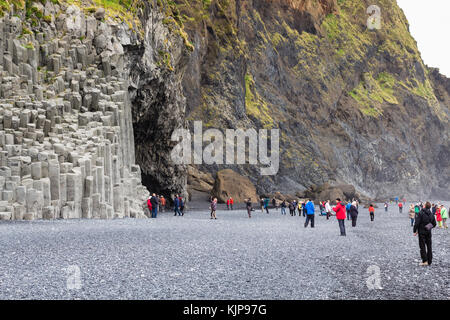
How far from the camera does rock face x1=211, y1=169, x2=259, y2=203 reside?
5874 cm

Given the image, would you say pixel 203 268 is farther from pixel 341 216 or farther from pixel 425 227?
pixel 341 216

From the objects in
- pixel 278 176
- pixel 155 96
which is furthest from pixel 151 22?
pixel 278 176

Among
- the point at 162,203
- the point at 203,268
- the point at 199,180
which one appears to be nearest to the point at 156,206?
the point at 162,203

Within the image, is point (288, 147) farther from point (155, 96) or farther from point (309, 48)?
point (155, 96)

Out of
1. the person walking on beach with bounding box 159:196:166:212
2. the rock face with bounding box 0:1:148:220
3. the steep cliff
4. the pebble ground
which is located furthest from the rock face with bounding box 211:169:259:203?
the pebble ground

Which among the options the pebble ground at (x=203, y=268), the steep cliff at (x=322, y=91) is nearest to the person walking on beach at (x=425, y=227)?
the pebble ground at (x=203, y=268)

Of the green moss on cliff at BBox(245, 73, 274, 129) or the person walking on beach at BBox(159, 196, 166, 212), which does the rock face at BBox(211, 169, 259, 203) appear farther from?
the green moss on cliff at BBox(245, 73, 274, 129)

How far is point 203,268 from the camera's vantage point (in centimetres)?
1188

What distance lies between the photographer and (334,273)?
1162cm

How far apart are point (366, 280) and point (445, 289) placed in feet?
5.47

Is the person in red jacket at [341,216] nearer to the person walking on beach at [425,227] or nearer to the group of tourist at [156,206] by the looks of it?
the person walking on beach at [425,227]

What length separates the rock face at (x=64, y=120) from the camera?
24.2 metres

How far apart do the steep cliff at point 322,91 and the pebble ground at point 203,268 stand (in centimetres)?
5543

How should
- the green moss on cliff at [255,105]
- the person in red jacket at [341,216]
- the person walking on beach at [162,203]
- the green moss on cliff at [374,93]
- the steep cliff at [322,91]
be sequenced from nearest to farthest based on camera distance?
the person in red jacket at [341,216]
the person walking on beach at [162,203]
the steep cliff at [322,91]
the green moss on cliff at [255,105]
the green moss on cliff at [374,93]
